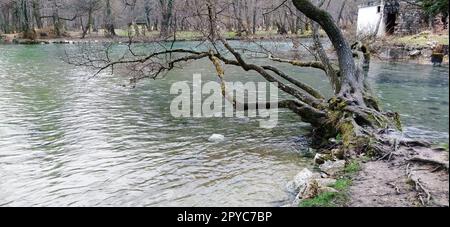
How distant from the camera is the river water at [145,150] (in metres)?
7.47

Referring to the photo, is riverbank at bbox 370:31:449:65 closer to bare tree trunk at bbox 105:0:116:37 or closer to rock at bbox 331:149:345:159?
rock at bbox 331:149:345:159

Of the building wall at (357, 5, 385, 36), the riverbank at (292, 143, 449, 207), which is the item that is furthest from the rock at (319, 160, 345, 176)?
the building wall at (357, 5, 385, 36)

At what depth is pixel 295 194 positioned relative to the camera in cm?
733

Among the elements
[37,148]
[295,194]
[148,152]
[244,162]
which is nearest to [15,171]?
[37,148]

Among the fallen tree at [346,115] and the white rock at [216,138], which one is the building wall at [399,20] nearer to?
the fallen tree at [346,115]

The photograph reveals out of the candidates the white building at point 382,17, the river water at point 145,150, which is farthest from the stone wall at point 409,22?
the river water at point 145,150

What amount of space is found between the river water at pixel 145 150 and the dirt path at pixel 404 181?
46cm

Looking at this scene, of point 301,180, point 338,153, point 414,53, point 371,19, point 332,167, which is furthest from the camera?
point 371,19

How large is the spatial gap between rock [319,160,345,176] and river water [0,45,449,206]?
58 cm

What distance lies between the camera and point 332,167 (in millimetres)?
8047

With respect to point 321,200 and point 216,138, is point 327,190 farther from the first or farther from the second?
point 216,138

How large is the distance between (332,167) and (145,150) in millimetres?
4362

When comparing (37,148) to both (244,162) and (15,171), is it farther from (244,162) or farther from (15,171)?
(244,162)

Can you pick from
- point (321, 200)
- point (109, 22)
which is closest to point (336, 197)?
point (321, 200)
